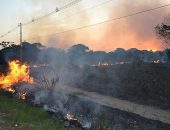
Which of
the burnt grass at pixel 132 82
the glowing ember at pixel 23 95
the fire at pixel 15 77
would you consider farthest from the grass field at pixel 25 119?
the fire at pixel 15 77

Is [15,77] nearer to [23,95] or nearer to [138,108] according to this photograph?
[23,95]

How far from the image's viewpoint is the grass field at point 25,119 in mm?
21859

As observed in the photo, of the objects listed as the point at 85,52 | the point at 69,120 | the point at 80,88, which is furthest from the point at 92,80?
the point at 85,52

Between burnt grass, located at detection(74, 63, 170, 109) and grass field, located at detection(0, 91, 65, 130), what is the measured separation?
12.1 meters

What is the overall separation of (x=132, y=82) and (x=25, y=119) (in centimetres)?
2234

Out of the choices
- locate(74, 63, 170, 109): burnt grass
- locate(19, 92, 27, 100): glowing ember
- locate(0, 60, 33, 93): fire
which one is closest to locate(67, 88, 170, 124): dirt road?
locate(74, 63, 170, 109): burnt grass

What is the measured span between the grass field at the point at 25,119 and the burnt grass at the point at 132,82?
12147mm

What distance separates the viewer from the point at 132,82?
43938 mm

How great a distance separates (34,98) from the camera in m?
37.5

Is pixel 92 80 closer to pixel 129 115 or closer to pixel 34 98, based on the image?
pixel 34 98

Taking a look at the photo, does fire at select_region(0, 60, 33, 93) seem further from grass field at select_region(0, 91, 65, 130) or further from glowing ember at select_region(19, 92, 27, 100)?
grass field at select_region(0, 91, 65, 130)

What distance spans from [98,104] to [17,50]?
50.4 meters

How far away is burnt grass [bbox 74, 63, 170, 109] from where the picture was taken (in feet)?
121

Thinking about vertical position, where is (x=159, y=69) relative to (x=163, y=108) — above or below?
above
